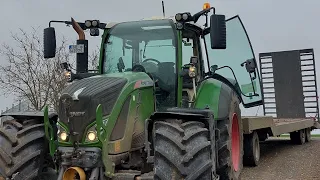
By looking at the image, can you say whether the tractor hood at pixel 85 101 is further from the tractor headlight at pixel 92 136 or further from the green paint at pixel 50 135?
the green paint at pixel 50 135

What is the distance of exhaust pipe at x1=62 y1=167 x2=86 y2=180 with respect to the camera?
4.67 meters

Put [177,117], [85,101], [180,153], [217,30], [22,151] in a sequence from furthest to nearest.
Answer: [217,30] → [22,151] → [177,117] → [85,101] → [180,153]

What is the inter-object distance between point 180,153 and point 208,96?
189 centimetres

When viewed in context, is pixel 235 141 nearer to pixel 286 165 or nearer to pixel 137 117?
pixel 137 117

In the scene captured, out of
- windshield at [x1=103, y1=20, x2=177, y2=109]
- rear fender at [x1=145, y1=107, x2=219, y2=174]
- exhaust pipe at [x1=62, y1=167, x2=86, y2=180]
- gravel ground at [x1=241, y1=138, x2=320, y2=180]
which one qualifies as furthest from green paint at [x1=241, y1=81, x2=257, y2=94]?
exhaust pipe at [x1=62, y1=167, x2=86, y2=180]

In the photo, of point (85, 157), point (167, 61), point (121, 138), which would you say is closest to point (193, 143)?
point (121, 138)

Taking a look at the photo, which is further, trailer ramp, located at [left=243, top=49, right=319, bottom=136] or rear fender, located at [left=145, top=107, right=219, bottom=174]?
trailer ramp, located at [left=243, top=49, right=319, bottom=136]

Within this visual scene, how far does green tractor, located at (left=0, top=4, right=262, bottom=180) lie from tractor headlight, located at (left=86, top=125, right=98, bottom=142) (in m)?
0.01

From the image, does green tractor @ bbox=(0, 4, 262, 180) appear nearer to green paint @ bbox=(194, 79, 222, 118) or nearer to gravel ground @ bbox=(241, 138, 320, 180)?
green paint @ bbox=(194, 79, 222, 118)

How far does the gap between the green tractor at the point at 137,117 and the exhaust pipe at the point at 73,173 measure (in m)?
0.01

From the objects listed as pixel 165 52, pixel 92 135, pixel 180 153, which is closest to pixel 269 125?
pixel 165 52

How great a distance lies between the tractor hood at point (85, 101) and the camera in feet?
16.0

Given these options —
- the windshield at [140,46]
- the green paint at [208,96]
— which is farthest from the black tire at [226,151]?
the windshield at [140,46]

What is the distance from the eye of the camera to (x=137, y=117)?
5387 millimetres
